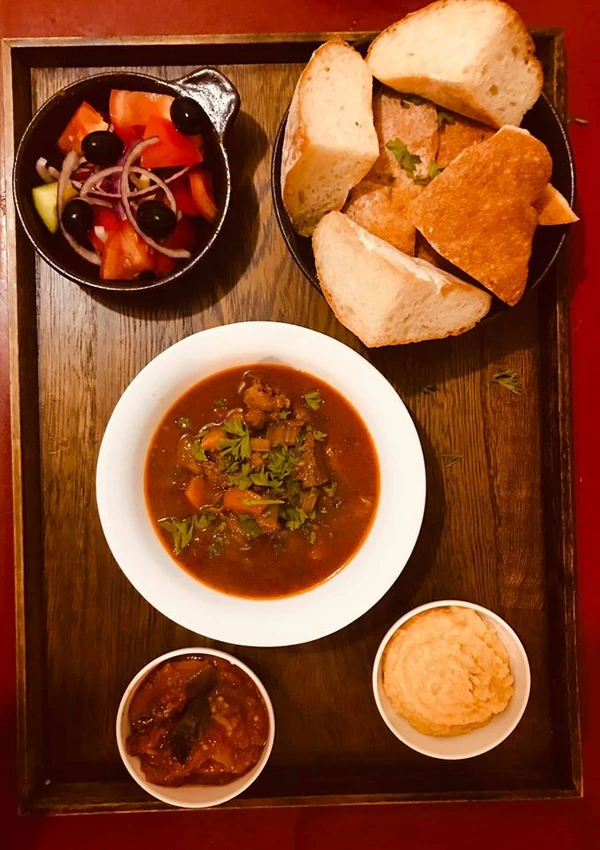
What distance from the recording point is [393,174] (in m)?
2.42

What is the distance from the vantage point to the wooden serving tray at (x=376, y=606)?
104 inches

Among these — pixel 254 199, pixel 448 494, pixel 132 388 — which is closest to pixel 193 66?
pixel 254 199

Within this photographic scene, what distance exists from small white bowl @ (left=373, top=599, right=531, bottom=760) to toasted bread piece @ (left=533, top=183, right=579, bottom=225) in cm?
142

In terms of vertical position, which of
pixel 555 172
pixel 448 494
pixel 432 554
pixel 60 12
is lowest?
pixel 432 554

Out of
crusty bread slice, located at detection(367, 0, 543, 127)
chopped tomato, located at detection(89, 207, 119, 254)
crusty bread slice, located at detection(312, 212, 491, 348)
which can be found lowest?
crusty bread slice, located at detection(312, 212, 491, 348)

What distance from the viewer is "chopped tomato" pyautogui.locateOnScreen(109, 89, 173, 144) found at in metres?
2.38

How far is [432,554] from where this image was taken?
8.84 ft

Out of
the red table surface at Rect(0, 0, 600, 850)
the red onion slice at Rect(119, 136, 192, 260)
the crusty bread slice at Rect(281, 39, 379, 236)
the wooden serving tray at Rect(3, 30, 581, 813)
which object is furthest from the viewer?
the red table surface at Rect(0, 0, 600, 850)

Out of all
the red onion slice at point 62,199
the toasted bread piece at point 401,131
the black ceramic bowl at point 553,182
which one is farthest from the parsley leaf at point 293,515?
the toasted bread piece at point 401,131

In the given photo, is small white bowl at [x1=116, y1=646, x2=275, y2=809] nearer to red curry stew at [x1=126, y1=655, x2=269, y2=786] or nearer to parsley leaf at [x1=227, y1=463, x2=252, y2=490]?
red curry stew at [x1=126, y1=655, x2=269, y2=786]

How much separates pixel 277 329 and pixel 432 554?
3.65ft

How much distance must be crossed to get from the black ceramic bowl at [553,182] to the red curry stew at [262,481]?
0.47 m

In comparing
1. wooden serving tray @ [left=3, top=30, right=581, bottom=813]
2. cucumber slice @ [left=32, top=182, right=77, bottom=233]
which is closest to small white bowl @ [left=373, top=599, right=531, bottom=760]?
wooden serving tray @ [left=3, top=30, right=581, bottom=813]

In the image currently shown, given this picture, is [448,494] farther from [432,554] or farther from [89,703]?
[89,703]
